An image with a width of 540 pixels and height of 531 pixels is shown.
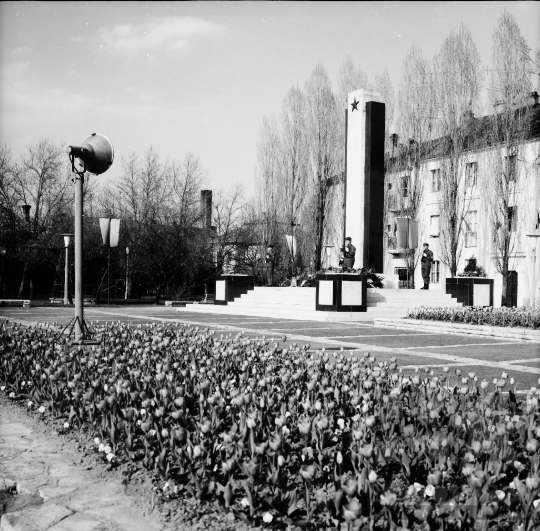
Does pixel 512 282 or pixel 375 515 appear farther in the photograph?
pixel 512 282

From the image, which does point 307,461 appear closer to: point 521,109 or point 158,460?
point 158,460

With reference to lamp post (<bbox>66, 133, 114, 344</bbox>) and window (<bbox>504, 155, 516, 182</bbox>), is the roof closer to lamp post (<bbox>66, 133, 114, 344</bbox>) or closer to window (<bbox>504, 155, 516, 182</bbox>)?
window (<bbox>504, 155, 516, 182</bbox>)

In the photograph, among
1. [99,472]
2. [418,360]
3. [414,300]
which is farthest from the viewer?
[414,300]

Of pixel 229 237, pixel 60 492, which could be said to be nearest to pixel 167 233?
pixel 229 237

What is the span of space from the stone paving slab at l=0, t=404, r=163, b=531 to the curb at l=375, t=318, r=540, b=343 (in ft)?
37.2

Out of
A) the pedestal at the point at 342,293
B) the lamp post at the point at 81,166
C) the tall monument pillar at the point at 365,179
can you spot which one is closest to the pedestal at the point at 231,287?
the tall monument pillar at the point at 365,179

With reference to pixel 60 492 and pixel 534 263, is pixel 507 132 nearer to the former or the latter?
pixel 534 263

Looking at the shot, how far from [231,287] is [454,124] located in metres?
15.2

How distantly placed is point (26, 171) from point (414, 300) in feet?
82.9

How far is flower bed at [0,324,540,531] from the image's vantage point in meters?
2.65

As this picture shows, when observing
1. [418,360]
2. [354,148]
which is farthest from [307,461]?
[354,148]

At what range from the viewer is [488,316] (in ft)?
52.1

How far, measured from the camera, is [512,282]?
112 ft

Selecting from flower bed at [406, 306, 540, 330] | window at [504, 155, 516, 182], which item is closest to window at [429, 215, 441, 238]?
window at [504, 155, 516, 182]
